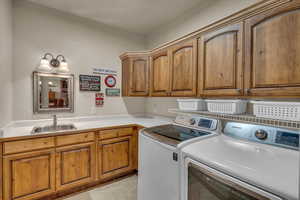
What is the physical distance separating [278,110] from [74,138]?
2.20 m

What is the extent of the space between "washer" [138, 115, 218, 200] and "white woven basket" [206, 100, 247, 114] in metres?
0.15

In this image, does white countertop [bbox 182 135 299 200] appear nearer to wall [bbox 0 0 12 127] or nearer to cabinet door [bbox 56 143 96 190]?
cabinet door [bbox 56 143 96 190]

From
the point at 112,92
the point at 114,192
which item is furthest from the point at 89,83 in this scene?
the point at 114,192

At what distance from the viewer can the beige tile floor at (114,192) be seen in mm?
1896

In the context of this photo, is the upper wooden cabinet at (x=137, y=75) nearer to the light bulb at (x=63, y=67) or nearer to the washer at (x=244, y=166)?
the light bulb at (x=63, y=67)

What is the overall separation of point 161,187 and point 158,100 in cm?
179

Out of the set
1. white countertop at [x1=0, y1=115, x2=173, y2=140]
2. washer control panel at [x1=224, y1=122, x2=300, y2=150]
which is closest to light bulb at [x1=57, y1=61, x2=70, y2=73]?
white countertop at [x1=0, y1=115, x2=173, y2=140]

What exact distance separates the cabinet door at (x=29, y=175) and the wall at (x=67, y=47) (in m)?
0.75

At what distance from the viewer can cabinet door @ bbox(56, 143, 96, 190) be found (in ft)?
6.00

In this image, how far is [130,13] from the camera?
2393mm

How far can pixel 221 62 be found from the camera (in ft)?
4.95

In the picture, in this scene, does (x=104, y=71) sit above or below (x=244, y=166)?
above

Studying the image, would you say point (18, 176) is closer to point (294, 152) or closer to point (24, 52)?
point (24, 52)

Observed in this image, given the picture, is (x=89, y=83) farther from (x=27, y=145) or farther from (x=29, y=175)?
(x=29, y=175)
